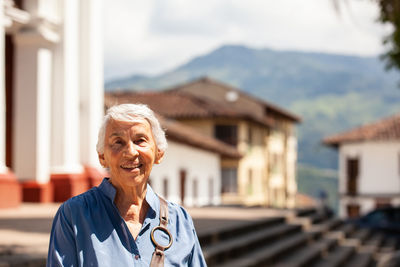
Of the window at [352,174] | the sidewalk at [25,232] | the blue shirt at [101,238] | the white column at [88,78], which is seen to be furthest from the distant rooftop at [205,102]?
the blue shirt at [101,238]

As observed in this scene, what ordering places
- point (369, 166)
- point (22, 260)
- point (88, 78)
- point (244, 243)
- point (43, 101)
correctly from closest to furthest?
1. point (22, 260)
2. point (244, 243)
3. point (43, 101)
4. point (88, 78)
5. point (369, 166)

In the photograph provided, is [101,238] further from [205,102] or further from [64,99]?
[205,102]

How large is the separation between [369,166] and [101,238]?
4408 centimetres

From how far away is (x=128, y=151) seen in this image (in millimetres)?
2518

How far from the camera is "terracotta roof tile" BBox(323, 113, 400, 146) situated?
43938mm

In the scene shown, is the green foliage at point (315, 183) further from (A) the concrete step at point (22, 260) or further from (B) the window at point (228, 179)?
(A) the concrete step at point (22, 260)

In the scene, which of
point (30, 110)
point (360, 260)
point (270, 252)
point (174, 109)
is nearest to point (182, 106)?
point (174, 109)

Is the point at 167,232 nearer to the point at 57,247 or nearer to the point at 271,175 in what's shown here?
the point at 57,247

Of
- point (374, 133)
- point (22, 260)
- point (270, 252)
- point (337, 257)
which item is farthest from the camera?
point (374, 133)

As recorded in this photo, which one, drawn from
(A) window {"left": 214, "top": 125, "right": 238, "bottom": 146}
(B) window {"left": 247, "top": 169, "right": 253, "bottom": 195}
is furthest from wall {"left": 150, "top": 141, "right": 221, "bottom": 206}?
(B) window {"left": 247, "top": 169, "right": 253, "bottom": 195}

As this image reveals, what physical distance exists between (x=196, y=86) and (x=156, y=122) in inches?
2061

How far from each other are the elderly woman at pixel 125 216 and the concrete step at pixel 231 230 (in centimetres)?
693

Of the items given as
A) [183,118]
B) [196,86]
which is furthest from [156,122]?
[196,86]

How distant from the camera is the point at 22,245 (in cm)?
714
